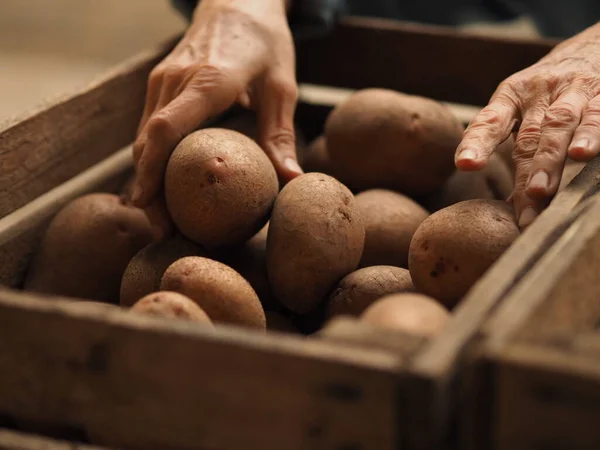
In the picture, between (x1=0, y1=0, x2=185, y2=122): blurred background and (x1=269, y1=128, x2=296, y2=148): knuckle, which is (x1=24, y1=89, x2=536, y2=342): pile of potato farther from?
(x1=0, y1=0, x2=185, y2=122): blurred background

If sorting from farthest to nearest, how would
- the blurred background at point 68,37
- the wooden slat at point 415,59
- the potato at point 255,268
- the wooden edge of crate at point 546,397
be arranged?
1. the blurred background at point 68,37
2. the wooden slat at point 415,59
3. the potato at point 255,268
4. the wooden edge of crate at point 546,397

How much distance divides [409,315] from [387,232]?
19.0 inches

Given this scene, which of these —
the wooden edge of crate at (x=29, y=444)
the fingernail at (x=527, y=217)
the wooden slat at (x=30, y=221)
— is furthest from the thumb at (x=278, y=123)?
the wooden edge of crate at (x=29, y=444)

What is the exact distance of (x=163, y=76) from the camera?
1566 millimetres

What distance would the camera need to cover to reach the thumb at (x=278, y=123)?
1.55 metres

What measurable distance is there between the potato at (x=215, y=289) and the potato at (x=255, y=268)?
A: 18 centimetres

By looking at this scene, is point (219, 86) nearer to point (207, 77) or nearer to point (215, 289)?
point (207, 77)

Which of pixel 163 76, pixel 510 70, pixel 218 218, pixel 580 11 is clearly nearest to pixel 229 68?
pixel 163 76

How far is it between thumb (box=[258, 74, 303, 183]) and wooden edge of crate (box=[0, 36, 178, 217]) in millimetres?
308

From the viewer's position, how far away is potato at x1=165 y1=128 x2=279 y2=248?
1.29 metres

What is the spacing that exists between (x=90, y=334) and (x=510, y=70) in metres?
1.27

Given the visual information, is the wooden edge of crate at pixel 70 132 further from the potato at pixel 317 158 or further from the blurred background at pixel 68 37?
the blurred background at pixel 68 37

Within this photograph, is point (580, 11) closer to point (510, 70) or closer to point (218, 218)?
point (510, 70)

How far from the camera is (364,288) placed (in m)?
1.26
